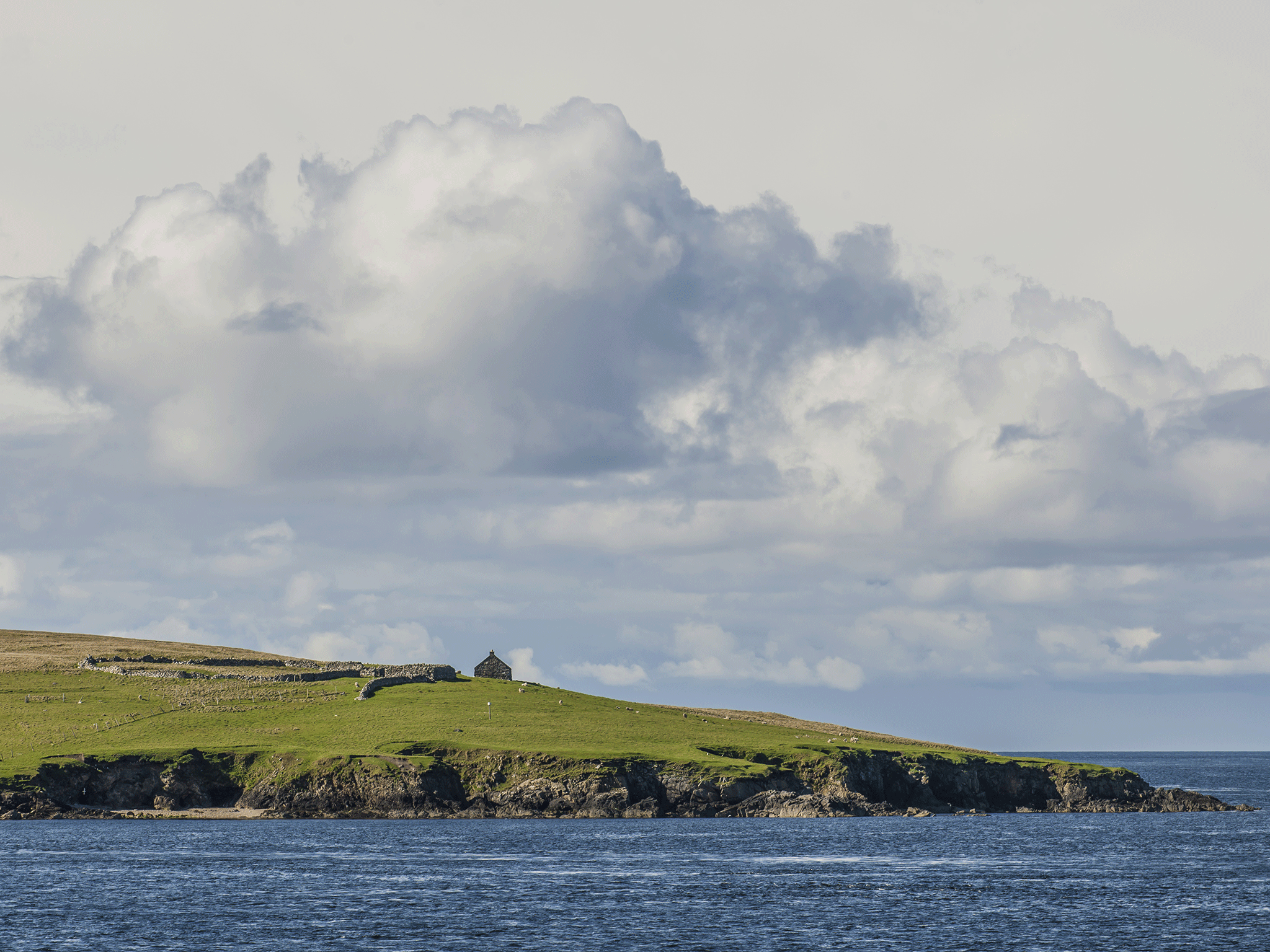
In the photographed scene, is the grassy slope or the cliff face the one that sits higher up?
the grassy slope

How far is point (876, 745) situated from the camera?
185 metres

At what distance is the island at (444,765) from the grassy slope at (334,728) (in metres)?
0.39

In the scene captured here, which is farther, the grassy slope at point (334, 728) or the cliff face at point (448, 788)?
the grassy slope at point (334, 728)

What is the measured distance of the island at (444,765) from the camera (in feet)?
500

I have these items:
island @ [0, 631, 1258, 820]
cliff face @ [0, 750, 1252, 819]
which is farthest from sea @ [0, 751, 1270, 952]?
island @ [0, 631, 1258, 820]

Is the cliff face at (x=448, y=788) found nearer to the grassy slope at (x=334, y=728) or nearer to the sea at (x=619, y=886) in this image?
the grassy slope at (x=334, y=728)

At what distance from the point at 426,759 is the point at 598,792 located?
65.0 ft

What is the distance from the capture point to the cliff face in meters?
152

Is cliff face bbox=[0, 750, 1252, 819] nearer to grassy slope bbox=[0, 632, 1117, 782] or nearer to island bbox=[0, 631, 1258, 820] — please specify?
island bbox=[0, 631, 1258, 820]

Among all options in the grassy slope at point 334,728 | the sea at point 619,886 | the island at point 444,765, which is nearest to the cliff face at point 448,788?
the island at point 444,765

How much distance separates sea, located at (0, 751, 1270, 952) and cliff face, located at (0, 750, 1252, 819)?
4.64 metres

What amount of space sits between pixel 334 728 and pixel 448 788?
24822 millimetres

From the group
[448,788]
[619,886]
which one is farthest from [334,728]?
[619,886]

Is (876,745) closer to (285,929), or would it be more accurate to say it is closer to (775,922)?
(775,922)
